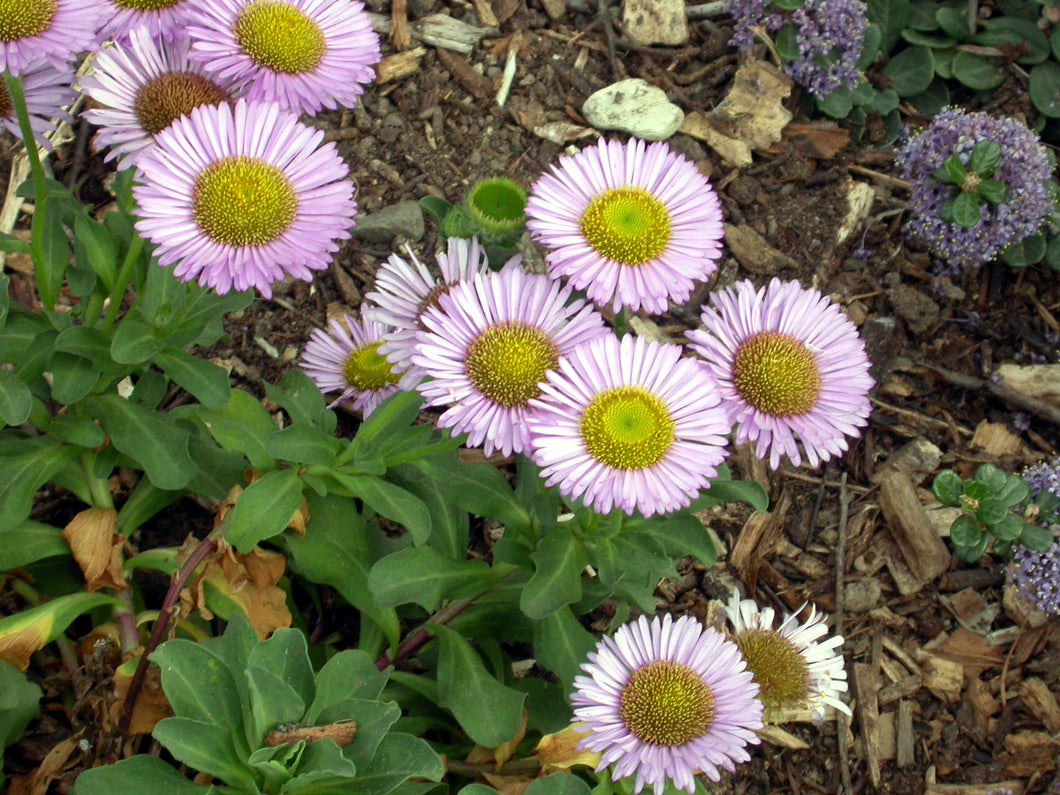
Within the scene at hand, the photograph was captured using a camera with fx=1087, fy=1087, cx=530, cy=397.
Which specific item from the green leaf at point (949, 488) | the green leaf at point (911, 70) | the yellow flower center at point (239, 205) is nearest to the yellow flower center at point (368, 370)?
the yellow flower center at point (239, 205)

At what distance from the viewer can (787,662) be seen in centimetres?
298

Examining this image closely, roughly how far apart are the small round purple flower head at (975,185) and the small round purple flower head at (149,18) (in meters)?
2.74

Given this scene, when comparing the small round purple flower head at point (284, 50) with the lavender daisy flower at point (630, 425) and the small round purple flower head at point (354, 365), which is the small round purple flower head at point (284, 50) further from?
the lavender daisy flower at point (630, 425)

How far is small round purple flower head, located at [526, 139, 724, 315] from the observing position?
7.93ft

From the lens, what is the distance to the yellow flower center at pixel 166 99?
2.60 meters

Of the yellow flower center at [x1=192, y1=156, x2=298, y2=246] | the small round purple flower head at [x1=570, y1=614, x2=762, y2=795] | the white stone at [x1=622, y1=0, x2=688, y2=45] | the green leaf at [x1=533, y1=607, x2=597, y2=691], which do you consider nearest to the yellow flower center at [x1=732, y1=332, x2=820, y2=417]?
the small round purple flower head at [x1=570, y1=614, x2=762, y2=795]

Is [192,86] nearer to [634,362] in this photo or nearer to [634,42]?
[634,362]

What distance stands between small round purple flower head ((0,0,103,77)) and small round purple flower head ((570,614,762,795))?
5.84ft

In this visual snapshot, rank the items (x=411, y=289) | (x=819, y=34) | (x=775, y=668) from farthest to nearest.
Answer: (x=819, y=34)
(x=775, y=668)
(x=411, y=289)

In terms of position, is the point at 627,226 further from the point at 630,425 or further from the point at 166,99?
the point at 166,99

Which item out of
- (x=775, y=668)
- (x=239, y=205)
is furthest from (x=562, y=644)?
(x=239, y=205)

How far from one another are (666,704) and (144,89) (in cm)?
192

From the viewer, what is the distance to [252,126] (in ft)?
8.09

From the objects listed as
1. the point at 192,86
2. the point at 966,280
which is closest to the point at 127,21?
the point at 192,86
